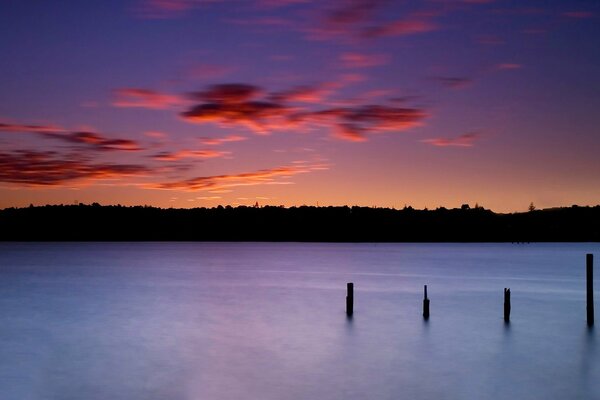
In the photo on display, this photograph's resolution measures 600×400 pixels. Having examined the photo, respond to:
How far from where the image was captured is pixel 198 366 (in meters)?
→ 24.1

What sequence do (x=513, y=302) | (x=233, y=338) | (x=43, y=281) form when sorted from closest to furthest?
(x=233, y=338)
(x=513, y=302)
(x=43, y=281)

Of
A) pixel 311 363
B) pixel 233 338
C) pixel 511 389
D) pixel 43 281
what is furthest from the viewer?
pixel 43 281

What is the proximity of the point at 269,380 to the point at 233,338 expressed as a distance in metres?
10.2

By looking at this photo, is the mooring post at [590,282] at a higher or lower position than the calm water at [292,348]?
higher

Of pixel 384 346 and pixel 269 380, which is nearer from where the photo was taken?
pixel 269 380

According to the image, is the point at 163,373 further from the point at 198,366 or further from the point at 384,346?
the point at 384,346

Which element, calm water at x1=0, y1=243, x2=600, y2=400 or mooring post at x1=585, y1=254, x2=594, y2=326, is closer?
calm water at x1=0, y1=243, x2=600, y2=400

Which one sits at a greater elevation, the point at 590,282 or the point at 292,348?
the point at 590,282

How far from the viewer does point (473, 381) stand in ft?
71.5

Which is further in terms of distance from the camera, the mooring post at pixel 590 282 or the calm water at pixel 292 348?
the mooring post at pixel 590 282

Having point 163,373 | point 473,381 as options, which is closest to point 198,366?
point 163,373

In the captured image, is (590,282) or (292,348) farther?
(590,282)

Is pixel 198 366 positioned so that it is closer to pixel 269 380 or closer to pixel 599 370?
pixel 269 380

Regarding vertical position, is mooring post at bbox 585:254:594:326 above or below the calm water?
above
